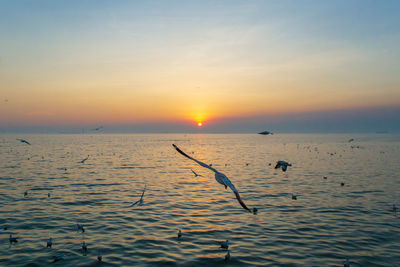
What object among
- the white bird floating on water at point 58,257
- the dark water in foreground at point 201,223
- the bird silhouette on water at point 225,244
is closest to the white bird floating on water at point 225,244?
the bird silhouette on water at point 225,244

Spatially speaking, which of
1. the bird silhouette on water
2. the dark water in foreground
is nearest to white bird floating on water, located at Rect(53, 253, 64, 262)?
the dark water in foreground

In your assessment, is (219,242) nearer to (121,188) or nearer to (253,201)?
(253,201)

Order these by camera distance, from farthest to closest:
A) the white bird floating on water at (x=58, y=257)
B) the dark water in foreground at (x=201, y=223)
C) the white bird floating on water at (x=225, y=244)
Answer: the white bird floating on water at (x=225, y=244) < the dark water in foreground at (x=201, y=223) < the white bird floating on water at (x=58, y=257)

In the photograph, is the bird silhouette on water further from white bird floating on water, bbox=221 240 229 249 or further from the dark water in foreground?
the dark water in foreground

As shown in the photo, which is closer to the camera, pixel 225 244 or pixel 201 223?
pixel 225 244

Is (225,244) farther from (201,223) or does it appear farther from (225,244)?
(201,223)

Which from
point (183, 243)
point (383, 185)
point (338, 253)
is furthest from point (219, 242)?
point (383, 185)

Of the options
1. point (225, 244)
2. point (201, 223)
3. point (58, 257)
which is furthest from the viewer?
point (201, 223)

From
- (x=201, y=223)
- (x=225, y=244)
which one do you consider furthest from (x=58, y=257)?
(x=201, y=223)

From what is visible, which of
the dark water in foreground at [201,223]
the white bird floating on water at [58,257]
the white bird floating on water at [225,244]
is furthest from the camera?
the white bird floating on water at [225,244]

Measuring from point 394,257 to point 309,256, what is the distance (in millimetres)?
3475

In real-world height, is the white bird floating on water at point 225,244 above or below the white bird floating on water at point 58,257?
above

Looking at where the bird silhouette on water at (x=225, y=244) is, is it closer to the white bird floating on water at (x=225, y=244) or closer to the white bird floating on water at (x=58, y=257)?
the white bird floating on water at (x=225, y=244)

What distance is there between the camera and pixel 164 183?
31.2 meters
